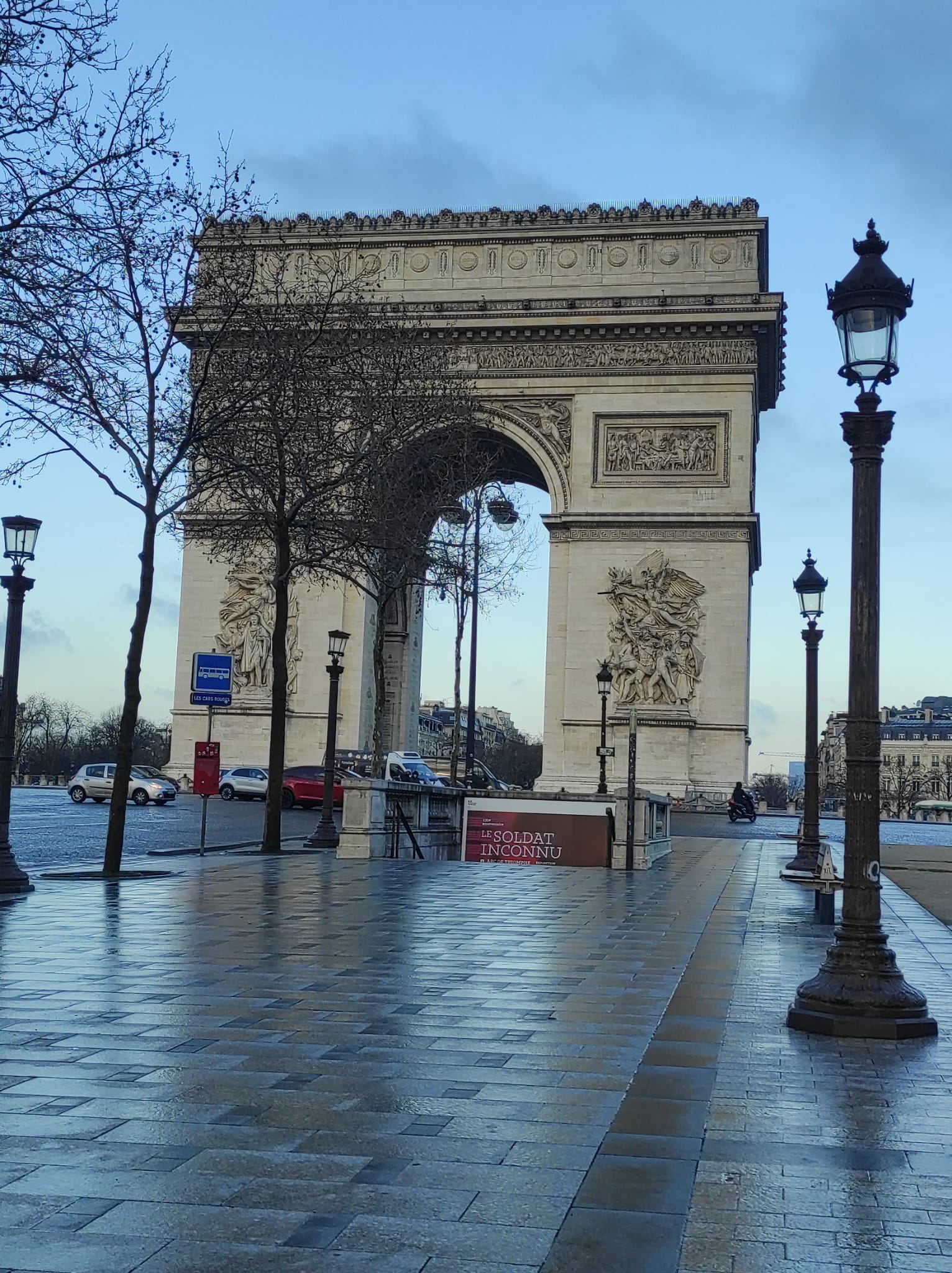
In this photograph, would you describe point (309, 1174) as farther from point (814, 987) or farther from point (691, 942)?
point (691, 942)

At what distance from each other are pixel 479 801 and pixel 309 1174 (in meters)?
18.7

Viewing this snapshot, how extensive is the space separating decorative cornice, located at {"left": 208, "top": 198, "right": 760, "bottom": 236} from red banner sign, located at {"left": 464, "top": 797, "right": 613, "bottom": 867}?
23.9m

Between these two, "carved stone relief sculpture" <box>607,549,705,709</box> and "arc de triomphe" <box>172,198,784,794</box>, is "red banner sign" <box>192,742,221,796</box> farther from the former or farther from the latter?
"carved stone relief sculpture" <box>607,549,705,709</box>

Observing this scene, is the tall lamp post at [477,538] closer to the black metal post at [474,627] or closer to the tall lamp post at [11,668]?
the black metal post at [474,627]

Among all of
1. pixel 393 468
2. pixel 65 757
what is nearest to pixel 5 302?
pixel 393 468

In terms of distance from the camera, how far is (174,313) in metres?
17.6

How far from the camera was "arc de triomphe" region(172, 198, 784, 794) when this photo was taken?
40000 mm

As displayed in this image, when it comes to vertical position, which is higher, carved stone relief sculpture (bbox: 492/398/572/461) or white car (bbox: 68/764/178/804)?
carved stone relief sculpture (bbox: 492/398/572/461)

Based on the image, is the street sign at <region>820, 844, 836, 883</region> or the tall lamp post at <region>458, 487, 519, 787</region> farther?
the tall lamp post at <region>458, 487, 519, 787</region>

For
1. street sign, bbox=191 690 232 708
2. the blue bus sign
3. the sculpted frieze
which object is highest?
the sculpted frieze

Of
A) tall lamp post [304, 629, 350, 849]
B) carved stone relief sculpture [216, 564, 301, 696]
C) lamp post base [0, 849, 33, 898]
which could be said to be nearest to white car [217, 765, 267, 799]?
carved stone relief sculpture [216, 564, 301, 696]

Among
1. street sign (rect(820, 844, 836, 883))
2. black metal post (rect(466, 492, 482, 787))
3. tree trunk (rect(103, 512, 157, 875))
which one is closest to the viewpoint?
street sign (rect(820, 844, 836, 883))

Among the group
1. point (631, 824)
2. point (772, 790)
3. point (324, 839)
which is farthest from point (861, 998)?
point (772, 790)

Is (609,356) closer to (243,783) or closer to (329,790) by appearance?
(243,783)
